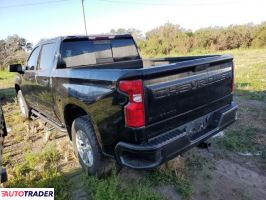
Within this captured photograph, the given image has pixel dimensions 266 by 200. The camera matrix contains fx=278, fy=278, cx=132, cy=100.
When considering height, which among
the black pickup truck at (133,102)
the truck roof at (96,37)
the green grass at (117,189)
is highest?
the truck roof at (96,37)

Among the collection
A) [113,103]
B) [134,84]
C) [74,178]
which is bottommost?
[74,178]

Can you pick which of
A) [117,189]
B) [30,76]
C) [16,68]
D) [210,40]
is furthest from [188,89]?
[210,40]

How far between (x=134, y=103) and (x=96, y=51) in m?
2.47

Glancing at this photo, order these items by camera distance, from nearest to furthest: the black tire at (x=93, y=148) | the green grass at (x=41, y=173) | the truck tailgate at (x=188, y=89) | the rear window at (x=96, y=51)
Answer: the truck tailgate at (x=188, y=89) → the black tire at (x=93, y=148) → the green grass at (x=41, y=173) → the rear window at (x=96, y=51)

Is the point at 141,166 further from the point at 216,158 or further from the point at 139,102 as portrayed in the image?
the point at 216,158

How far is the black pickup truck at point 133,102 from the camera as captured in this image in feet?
9.23

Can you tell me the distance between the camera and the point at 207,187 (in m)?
3.58

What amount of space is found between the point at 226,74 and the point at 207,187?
1.56 meters

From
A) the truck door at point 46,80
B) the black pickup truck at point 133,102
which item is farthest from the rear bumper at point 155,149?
the truck door at point 46,80

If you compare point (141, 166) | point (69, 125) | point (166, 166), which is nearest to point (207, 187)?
point (166, 166)

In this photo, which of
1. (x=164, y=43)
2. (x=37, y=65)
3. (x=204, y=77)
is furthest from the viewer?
(x=164, y=43)

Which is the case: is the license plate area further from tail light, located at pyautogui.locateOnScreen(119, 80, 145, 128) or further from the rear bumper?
tail light, located at pyautogui.locateOnScreen(119, 80, 145, 128)

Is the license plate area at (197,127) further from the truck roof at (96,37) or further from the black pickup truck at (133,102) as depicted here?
the truck roof at (96,37)

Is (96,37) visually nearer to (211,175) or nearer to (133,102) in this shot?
(133,102)
